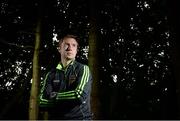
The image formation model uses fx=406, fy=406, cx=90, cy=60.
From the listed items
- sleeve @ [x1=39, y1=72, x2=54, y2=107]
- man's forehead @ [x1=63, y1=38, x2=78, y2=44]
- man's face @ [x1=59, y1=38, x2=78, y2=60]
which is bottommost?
sleeve @ [x1=39, y1=72, x2=54, y2=107]

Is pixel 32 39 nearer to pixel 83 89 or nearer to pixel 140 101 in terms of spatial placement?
pixel 140 101

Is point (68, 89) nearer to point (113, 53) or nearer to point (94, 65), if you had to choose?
point (94, 65)

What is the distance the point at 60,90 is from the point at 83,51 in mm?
16415

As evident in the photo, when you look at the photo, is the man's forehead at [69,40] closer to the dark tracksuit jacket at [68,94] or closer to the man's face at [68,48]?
the man's face at [68,48]

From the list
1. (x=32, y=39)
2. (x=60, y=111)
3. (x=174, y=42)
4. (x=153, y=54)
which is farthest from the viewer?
(x=153, y=54)

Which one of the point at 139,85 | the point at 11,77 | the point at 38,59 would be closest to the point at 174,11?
the point at 38,59

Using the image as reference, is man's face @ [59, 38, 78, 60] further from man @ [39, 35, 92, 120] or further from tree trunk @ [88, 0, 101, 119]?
tree trunk @ [88, 0, 101, 119]

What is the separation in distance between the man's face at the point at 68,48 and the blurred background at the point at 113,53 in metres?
13.7

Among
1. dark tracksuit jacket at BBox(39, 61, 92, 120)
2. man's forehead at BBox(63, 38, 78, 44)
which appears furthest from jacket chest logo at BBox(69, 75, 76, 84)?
man's forehead at BBox(63, 38, 78, 44)

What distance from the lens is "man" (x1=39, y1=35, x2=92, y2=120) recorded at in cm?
382

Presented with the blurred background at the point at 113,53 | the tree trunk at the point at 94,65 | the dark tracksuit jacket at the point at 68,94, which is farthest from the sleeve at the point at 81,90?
the blurred background at the point at 113,53

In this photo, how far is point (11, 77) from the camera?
853 inches

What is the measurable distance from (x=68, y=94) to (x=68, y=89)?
7 cm

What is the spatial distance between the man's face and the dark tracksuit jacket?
10 centimetres
